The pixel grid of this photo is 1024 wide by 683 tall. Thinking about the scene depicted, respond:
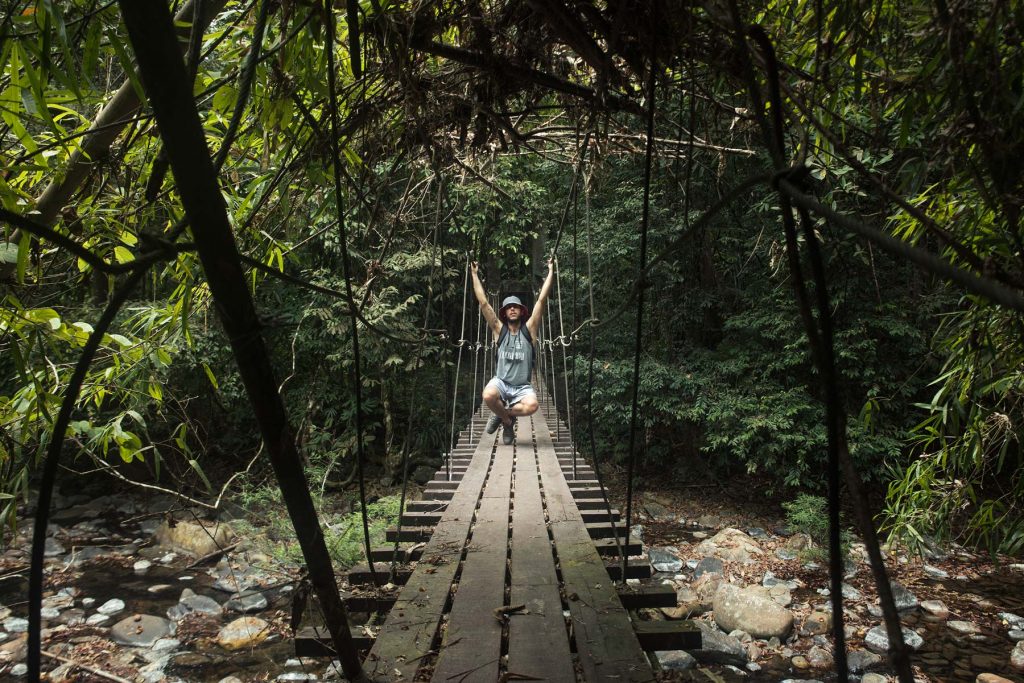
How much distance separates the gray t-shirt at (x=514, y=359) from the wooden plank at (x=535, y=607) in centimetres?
158

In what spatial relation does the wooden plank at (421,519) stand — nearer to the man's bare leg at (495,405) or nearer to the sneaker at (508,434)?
the sneaker at (508,434)

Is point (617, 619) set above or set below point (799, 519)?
above

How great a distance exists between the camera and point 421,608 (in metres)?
1.17

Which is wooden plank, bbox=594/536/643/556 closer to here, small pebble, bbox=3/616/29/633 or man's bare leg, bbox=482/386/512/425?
man's bare leg, bbox=482/386/512/425

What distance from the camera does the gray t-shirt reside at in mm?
3545

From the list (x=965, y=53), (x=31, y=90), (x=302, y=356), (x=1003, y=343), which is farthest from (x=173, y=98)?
(x=302, y=356)

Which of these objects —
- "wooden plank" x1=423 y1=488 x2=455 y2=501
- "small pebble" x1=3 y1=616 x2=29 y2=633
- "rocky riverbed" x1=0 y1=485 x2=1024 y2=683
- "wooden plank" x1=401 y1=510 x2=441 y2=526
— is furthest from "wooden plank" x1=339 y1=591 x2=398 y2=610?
"small pebble" x1=3 y1=616 x2=29 y2=633

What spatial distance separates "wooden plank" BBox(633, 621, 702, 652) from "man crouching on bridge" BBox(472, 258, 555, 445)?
7.41ft

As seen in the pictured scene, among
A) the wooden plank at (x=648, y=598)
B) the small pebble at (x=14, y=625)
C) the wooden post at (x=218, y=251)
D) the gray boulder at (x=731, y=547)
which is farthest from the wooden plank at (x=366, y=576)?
the gray boulder at (x=731, y=547)

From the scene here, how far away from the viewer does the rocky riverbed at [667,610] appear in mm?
3062

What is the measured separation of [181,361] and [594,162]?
13.1ft

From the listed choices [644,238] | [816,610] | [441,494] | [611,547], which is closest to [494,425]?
[441,494]

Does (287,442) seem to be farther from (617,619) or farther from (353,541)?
(353,541)

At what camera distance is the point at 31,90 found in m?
0.85
